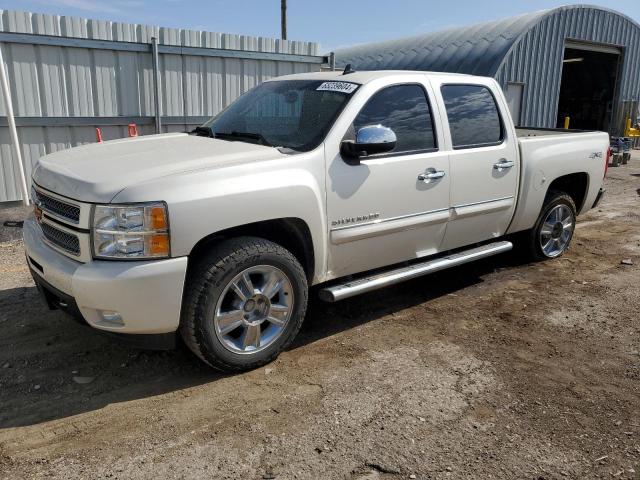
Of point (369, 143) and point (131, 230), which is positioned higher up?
point (369, 143)

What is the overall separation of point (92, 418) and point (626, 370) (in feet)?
11.5

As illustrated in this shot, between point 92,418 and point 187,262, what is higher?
point 187,262

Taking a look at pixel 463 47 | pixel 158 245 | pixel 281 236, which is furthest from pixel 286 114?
pixel 463 47

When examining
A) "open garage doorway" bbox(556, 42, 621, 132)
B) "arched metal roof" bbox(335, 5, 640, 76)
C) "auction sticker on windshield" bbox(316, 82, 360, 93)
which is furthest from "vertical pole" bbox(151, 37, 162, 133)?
"open garage doorway" bbox(556, 42, 621, 132)

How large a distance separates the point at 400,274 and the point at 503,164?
160 cm

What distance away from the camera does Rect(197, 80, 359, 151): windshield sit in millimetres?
4023

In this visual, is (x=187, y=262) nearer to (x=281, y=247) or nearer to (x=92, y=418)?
(x=281, y=247)

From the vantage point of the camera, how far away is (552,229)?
20.4 ft

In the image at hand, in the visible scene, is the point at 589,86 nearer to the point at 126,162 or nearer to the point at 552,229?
the point at 552,229

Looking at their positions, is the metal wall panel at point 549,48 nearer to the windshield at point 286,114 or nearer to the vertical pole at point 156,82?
the vertical pole at point 156,82

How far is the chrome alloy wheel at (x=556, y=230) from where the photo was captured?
20.1 ft

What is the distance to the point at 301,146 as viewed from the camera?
153 inches

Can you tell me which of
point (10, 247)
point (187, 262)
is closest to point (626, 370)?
point (187, 262)

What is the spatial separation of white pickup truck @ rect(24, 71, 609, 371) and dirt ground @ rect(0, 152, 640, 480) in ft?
1.37
